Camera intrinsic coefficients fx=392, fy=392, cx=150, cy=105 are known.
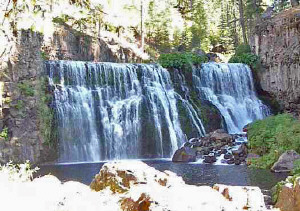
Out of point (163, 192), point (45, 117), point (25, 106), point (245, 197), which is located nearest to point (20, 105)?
point (25, 106)

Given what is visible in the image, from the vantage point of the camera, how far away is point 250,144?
17.2m

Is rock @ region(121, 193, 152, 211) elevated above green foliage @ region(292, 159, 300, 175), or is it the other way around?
rock @ region(121, 193, 152, 211)

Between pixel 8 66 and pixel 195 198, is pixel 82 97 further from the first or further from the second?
pixel 195 198

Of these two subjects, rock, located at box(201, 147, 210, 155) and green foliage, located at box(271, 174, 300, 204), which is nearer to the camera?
green foliage, located at box(271, 174, 300, 204)

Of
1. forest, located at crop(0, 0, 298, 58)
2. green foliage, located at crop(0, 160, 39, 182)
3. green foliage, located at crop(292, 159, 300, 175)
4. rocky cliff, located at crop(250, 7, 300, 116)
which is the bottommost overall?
green foliage, located at crop(292, 159, 300, 175)

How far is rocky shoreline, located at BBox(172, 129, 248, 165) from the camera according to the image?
53.3 feet

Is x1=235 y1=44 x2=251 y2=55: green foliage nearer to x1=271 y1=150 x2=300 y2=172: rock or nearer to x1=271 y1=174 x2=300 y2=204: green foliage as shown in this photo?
x1=271 y1=150 x2=300 y2=172: rock

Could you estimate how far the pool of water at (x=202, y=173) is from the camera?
12.1 metres

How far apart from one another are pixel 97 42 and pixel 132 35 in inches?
275

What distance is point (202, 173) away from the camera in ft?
44.9

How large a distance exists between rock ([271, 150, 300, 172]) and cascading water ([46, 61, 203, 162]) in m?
6.35

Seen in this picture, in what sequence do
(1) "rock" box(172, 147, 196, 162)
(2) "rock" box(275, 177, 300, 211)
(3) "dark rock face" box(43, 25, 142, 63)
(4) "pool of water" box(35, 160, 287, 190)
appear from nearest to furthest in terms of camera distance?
1. (2) "rock" box(275, 177, 300, 211)
2. (4) "pool of water" box(35, 160, 287, 190)
3. (1) "rock" box(172, 147, 196, 162)
4. (3) "dark rock face" box(43, 25, 142, 63)

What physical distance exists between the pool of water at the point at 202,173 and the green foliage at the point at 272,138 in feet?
3.70

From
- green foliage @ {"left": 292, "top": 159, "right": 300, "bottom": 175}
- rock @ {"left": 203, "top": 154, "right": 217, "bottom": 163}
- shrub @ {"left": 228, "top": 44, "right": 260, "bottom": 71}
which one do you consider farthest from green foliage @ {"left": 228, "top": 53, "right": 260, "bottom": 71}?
green foliage @ {"left": 292, "top": 159, "right": 300, "bottom": 175}
